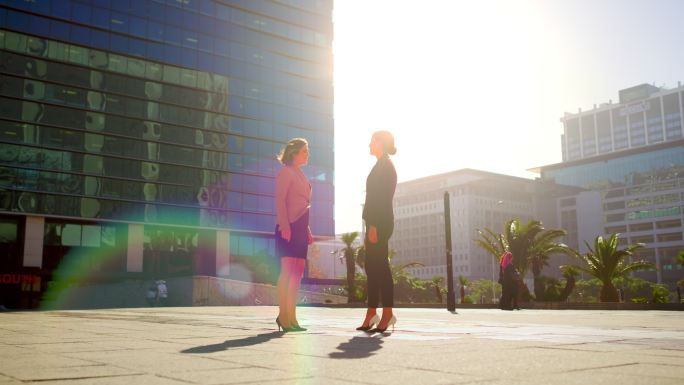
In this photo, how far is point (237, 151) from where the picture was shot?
62.6 metres

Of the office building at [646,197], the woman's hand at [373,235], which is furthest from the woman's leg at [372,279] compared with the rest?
the office building at [646,197]

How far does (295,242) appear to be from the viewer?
21.9 feet

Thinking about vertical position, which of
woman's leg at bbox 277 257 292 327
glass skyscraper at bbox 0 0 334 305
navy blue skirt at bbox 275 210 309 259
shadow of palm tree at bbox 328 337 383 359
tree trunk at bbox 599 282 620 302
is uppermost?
glass skyscraper at bbox 0 0 334 305

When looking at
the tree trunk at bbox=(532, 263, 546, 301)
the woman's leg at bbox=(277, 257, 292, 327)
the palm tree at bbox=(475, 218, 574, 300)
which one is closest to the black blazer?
the woman's leg at bbox=(277, 257, 292, 327)

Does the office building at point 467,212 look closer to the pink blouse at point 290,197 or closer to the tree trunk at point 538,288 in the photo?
the tree trunk at point 538,288

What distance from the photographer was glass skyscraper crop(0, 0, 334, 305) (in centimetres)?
5053

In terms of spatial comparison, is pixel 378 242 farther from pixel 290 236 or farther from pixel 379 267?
pixel 290 236

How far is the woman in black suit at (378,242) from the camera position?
6.56 meters

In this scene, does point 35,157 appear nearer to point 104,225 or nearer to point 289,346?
point 104,225

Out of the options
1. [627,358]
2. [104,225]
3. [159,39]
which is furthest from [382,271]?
[159,39]

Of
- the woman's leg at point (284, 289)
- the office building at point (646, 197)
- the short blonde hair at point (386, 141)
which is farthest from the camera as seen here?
the office building at point (646, 197)

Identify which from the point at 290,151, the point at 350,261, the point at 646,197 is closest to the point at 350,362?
the point at 290,151

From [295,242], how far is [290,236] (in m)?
Result: 0.09

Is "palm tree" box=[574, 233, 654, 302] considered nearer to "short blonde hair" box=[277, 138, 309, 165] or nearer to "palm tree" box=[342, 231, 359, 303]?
"palm tree" box=[342, 231, 359, 303]
